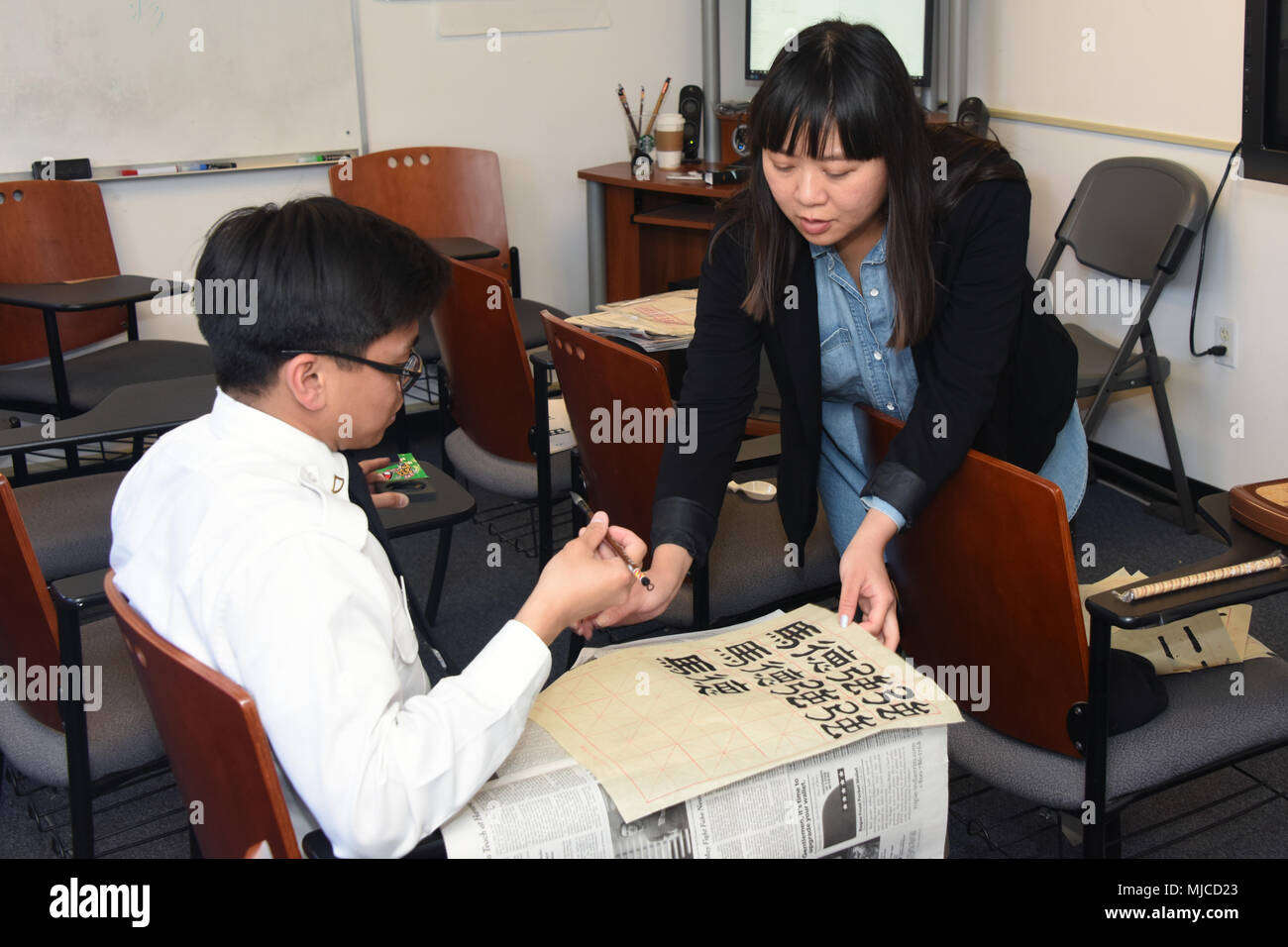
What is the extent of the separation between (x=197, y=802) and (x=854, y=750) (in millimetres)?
607

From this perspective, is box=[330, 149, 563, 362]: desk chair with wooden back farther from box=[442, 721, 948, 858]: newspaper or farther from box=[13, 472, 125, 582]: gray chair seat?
box=[442, 721, 948, 858]: newspaper

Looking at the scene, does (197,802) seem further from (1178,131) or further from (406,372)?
(1178,131)

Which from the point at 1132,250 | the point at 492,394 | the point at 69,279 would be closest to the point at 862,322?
the point at 492,394

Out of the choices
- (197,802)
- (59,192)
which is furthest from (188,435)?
(59,192)

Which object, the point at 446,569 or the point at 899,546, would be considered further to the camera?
the point at 446,569

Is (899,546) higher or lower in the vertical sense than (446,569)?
higher

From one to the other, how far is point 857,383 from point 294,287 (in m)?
0.83

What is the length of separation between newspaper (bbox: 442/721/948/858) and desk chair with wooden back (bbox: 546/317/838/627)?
77 centimetres

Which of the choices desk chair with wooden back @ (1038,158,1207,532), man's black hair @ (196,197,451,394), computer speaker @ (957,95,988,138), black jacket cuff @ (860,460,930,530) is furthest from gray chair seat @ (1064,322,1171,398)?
man's black hair @ (196,197,451,394)

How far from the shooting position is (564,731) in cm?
111

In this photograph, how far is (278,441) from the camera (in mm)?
1106

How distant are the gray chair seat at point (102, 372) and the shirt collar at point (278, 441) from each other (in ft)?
5.57

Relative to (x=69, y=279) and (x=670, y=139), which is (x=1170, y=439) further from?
(x=69, y=279)

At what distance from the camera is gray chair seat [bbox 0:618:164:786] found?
1509 mm
